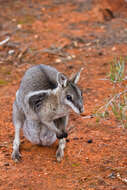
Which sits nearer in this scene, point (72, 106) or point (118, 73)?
point (118, 73)

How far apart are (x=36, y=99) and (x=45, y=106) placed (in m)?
0.14

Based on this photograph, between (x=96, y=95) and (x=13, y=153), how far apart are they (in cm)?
210

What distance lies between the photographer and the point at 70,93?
4.06m

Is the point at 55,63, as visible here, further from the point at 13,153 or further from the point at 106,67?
the point at 13,153

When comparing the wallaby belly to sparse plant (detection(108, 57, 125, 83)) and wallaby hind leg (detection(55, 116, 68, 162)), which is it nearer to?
wallaby hind leg (detection(55, 116, 68, 162))

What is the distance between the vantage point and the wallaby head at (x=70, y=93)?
4008mm

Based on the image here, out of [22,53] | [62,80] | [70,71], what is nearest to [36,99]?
[62,80]

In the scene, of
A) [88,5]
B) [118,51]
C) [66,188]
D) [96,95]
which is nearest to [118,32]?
[118,51]

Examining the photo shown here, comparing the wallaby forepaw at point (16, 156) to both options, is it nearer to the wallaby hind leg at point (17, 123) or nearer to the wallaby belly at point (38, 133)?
the wallaby hind leg at point (17, 123)

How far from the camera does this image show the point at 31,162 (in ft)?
14.2

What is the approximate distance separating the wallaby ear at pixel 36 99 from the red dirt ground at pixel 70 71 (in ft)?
2.00

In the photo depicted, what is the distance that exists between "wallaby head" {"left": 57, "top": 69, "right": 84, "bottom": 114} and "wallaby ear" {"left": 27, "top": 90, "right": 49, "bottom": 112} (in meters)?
0.22

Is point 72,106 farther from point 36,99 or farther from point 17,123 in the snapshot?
point 17,123

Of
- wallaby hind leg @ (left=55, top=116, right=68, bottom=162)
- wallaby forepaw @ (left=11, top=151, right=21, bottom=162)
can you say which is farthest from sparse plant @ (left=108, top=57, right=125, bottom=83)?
wallaby forepaw @ (left=11, top=151, right=21, bottom=162)
